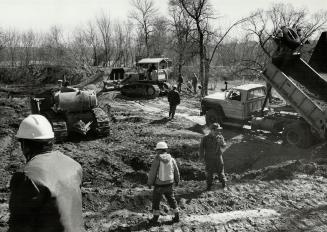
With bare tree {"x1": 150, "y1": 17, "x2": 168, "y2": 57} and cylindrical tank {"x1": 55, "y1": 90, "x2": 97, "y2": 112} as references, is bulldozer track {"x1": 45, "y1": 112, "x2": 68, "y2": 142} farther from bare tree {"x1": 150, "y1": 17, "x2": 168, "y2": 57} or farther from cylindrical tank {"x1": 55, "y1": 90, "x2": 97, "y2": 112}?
bare tree {"x1": 150, "y1": 17, "x2": 168, "y2": 57}

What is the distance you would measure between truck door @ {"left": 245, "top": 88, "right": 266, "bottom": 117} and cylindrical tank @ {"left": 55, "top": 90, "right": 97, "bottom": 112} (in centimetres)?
579

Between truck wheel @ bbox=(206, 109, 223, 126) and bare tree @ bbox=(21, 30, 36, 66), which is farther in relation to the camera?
bare tree @ bbox=(21, 30, 36, 66)

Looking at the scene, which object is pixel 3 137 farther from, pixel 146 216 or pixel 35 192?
pixel 35 192

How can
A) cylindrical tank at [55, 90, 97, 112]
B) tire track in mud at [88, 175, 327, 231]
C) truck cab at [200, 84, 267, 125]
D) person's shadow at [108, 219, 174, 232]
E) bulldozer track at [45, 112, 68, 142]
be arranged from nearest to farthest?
person's shadow at [108, 219, 174, 232], tire track in mud at [88, 175, 327, 231], bulldozer track at [45, 112, 68, 142], cylindrical tank at [55, 90, 97, 112], truck cab at [200, 84, 267, 125]

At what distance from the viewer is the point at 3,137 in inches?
568

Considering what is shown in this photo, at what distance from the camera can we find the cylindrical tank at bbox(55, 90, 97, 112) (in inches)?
536

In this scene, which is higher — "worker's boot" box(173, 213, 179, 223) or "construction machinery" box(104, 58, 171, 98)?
"construction machinery" box(104, 58, 171, 98)

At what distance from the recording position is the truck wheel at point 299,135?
12469mm

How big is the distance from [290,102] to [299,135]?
1139 mm

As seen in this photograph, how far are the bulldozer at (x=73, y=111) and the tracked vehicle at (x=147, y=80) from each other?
1170 centimetres

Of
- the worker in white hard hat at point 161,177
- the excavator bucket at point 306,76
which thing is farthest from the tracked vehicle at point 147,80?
the worker in white hard hat at point 161,177

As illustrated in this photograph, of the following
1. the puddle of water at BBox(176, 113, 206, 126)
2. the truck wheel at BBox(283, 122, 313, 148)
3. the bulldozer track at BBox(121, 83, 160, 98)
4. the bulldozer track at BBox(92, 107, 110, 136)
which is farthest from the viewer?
the bulldozer track at BBox(121, 83, 160, 98)

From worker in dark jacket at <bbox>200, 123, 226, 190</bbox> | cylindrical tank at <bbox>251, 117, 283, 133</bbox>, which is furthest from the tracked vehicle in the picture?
worker in dark jacket at <bbox>200, 123, 226, 190</bbox>

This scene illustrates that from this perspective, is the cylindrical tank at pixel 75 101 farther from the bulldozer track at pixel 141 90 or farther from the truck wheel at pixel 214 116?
the bulldozer track at pixel 141 90
